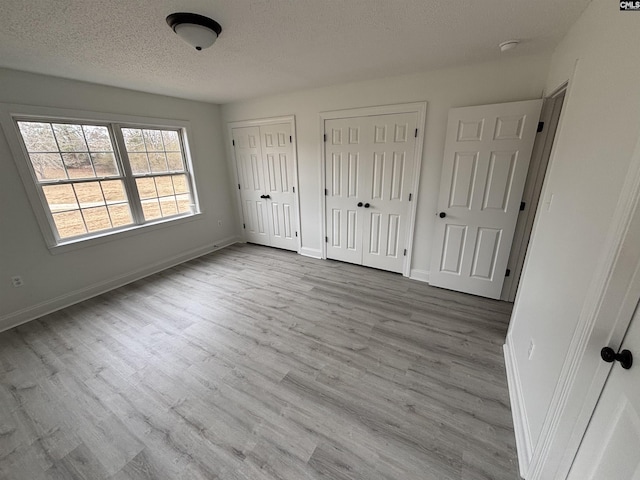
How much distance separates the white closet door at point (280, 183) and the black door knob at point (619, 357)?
137 inches

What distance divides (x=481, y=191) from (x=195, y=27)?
9.00 ft

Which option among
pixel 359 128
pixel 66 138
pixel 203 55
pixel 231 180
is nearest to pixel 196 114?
pixel 231 180

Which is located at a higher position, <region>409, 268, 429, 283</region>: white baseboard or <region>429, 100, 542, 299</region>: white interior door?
<region>429, 100, 542, 299</region>: white interior door

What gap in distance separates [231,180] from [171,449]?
3922 millimetres

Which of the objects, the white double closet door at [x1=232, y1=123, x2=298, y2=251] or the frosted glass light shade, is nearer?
the frosted glass light shade

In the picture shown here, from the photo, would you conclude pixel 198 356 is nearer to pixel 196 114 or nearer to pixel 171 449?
pixel 171 449

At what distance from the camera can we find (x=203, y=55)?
2.08 metres

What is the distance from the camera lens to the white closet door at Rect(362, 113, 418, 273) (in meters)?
2.88

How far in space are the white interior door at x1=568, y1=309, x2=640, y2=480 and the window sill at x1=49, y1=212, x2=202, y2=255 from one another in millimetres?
4245

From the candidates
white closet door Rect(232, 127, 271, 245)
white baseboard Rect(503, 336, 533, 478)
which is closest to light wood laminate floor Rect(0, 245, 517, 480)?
white baseboard Rect(503, 336, 533, 478)

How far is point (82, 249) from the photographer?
287 cm

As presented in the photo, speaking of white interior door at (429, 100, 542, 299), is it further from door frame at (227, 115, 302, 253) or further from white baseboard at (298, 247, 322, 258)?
door frame at (227, 115, 302, 253)

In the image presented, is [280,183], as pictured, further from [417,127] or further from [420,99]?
[420,99]

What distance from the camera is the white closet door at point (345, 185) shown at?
3150 mm
